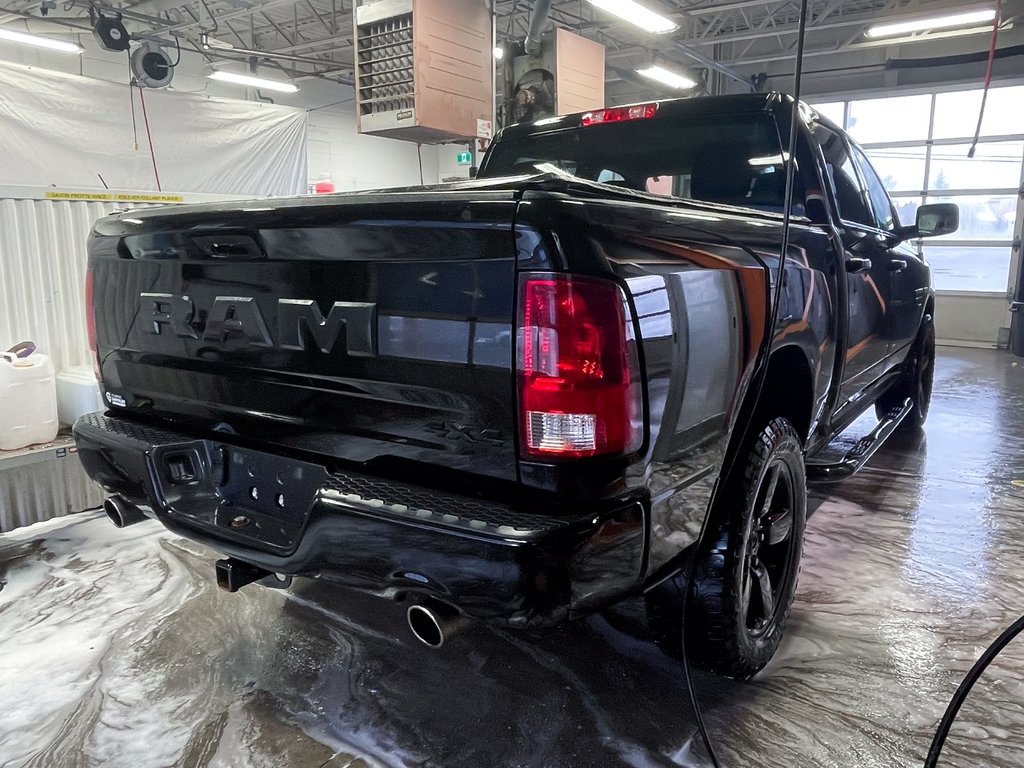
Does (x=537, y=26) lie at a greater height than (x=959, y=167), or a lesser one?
greater

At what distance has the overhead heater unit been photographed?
4.47 m

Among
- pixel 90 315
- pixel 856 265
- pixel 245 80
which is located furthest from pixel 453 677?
pixel 245 80

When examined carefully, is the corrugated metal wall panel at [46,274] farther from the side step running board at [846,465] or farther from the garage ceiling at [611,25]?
the garage ceiling at [611,25]

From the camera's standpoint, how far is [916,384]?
474 centimetres

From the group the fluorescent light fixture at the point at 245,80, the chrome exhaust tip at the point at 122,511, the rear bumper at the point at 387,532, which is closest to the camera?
the rear bumper at the point at 387,532

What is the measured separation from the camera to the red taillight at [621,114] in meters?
2.92

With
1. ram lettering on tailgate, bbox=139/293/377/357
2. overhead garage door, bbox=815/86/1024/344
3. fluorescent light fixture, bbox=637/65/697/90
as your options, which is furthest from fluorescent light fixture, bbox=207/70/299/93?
ram lettering on tailgate, bbox=139/293/377/357

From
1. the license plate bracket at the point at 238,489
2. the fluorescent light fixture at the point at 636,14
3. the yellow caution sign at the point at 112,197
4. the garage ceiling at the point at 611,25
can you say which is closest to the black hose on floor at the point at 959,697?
the license plate bracket at the point at 238,489

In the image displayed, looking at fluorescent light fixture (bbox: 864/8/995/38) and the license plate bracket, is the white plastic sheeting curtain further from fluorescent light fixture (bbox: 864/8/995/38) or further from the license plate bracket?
fluorescent light fixture (bbox: 864/8/995/38)

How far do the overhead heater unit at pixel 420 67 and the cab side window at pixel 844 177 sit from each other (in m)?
2.43

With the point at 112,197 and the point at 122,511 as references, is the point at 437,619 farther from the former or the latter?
the point at 112,197

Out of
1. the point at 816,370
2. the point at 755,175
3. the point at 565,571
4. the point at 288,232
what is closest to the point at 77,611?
the point at 288,232

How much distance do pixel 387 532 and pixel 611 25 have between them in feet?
40.3

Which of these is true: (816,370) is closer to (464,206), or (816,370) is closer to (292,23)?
(464,206)
